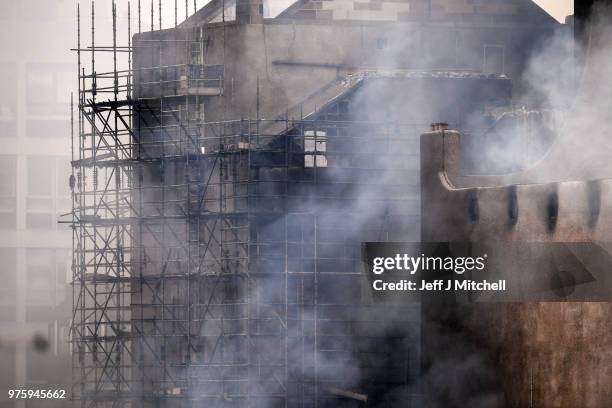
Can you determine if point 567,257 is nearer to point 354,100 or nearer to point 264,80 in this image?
point 354,100

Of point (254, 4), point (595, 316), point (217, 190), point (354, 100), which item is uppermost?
point (254, 4)

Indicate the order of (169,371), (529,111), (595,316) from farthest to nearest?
(169,371) < (529,111) < (595,316)

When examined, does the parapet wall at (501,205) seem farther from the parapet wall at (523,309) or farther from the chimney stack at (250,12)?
the chimney stack at (250,12)

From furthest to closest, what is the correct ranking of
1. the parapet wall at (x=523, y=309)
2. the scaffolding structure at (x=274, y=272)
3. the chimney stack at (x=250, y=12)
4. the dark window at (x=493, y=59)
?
the dark window at (x=493, y=59)
the chimney stack at (x=250, y=12)
the scaffolding structure at (x=274, y=272)
the parapet wall at (x=523, y=309)

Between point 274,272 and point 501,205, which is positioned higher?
point 501,205

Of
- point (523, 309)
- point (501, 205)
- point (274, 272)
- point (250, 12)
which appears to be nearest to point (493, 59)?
point (250, 12)

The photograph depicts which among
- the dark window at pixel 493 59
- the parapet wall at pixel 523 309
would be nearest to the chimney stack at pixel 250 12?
A: the dark window at pixel 493 59

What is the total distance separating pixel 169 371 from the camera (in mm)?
37719

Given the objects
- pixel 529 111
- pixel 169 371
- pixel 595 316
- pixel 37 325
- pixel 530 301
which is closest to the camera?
pixel 595 316

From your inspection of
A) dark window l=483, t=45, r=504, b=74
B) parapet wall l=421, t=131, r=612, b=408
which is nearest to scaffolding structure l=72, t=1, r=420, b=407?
dark window l=483, t=45, r=504, b=74

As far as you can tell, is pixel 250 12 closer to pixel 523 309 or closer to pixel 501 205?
pixel 501 205

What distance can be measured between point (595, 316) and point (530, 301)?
5.58 ft

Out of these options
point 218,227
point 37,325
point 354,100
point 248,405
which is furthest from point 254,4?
point 37,325

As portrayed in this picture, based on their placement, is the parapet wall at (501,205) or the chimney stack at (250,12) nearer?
the parapet wall at (501,205)
